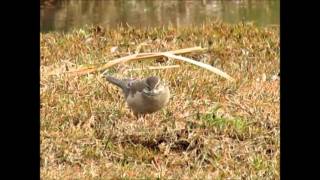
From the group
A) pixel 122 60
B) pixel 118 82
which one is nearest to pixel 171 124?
pixel 118 82

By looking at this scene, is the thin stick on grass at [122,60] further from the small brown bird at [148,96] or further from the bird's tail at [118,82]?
the small brown bird at [148,96]

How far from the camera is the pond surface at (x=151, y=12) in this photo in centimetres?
912

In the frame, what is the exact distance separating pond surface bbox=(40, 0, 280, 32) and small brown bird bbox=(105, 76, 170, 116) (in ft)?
14.1

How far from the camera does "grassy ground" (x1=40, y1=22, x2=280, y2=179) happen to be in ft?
12.5

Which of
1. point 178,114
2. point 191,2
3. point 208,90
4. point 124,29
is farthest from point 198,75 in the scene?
point 191,2

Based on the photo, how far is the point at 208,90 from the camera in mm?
4934

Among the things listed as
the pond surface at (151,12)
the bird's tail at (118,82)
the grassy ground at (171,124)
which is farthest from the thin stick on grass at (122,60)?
the pond surface at (151,12)

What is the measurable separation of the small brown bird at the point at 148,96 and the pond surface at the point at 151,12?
429cm

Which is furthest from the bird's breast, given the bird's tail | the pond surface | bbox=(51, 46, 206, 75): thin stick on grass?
the pond surface

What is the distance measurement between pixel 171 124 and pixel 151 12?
5.81 m

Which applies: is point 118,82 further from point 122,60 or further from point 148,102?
point 122,60

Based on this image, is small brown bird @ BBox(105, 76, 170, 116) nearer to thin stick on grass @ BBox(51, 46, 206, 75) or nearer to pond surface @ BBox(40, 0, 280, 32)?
thin stick on grass @ BBox(51, 46, 206, 75)

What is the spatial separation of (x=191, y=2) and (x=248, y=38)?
4.19m
